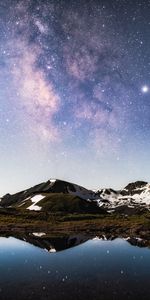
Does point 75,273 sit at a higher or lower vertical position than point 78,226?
lower

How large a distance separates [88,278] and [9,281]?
7058mm

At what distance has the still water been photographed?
2448 centimetres

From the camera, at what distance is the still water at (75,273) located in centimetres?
2448

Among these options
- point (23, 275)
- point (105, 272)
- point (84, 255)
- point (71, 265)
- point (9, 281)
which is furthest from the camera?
point (84, 255)

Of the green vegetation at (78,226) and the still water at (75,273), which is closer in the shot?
the still water at (75,273)

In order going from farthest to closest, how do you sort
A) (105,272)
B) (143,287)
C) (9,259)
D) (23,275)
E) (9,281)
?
1. (9,259)
2. (105,272)
3. (23,275)
4. (9,281)
5. (143,287)

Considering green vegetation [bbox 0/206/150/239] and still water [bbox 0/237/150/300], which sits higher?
green vegetation [bbox 0/206/150/239]

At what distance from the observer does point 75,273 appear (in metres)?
33.5

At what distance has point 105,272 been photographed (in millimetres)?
33812

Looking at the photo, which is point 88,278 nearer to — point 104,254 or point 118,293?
point 118,293

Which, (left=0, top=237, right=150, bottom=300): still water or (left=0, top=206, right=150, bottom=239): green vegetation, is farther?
(left=0, top=206, right=150, bottom=239): green vegetation

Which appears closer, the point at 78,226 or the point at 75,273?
the point at 75,273

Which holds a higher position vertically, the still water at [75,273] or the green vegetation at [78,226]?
the green vegetation at [78,226]

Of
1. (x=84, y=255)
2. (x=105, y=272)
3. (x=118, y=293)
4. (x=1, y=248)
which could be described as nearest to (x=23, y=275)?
(x=105, y=272)
